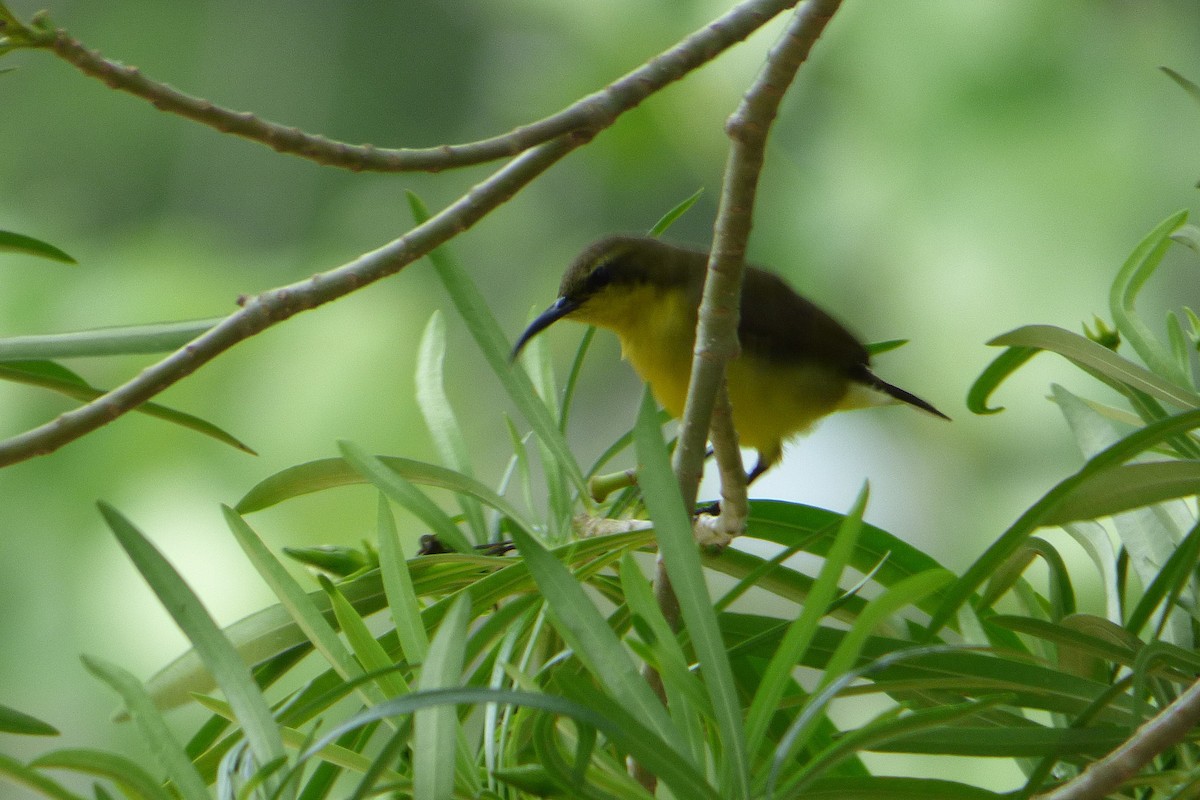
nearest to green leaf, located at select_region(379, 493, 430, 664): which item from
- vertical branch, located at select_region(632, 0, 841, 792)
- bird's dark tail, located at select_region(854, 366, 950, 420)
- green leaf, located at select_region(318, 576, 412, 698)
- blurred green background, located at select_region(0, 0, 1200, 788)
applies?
green leaf, located at select_region(318, 576, 412, 698)

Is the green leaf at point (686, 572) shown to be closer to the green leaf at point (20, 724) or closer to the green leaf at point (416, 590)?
the green leaf at point (416, 590)

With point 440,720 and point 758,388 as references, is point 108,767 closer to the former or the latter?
point 440,720

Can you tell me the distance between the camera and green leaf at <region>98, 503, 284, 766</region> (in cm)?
44

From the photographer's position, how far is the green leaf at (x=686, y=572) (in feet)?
1.34

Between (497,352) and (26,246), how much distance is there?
257 millimetres

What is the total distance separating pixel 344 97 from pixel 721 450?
4409 mm

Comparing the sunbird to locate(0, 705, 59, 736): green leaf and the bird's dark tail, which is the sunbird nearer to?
the bird's dark tail

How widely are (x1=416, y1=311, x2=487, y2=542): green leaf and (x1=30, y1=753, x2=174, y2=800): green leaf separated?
0.94 feet

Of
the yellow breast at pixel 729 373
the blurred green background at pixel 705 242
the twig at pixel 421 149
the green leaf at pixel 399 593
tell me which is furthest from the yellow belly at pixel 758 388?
the blurred green background at pixel 705 242

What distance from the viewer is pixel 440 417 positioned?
73 cm

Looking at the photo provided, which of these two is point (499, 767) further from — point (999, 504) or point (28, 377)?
point (999, 504)

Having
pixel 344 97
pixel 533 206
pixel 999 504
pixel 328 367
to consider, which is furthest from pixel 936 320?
pixel 344 97

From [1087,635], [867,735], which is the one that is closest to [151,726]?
[867,735]

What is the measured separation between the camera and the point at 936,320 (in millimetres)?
2578
